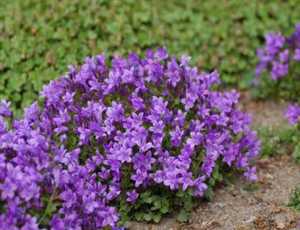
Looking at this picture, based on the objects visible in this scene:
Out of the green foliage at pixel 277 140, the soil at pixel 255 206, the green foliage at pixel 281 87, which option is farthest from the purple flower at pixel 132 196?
the green foliage at pixel 281 87

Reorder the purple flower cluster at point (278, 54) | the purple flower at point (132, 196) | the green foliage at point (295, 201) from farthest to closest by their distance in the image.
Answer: the purple flower cluster at point (278, 54), the green foliage at point (295, 201), the purple flower at point (132, 196)

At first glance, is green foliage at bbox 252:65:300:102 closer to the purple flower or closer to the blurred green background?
the blurred green background

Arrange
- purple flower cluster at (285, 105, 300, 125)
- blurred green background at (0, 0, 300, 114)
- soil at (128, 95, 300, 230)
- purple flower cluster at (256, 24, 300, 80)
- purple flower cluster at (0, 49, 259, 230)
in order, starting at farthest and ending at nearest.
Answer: purple flower cluster at (256, 24, 300, 80)
blurred green background at (0, 0, 300, 114)
purple flower cluster at (285, 105, 300, 125)
soil at (128, 95, 300, 230)
purple flower cluster at (0, 49, 259, 230)

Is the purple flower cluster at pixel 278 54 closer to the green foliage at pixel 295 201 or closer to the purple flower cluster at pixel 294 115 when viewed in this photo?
the purple flower cluster at pixel 294 115

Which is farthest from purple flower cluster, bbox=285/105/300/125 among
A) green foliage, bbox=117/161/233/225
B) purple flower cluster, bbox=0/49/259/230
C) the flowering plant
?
green foliage, bbox=117/161/233/225

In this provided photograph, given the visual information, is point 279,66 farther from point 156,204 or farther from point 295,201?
point 156,204

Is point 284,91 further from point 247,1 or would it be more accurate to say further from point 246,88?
point 247,1

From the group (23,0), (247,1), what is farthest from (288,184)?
(23,0)
